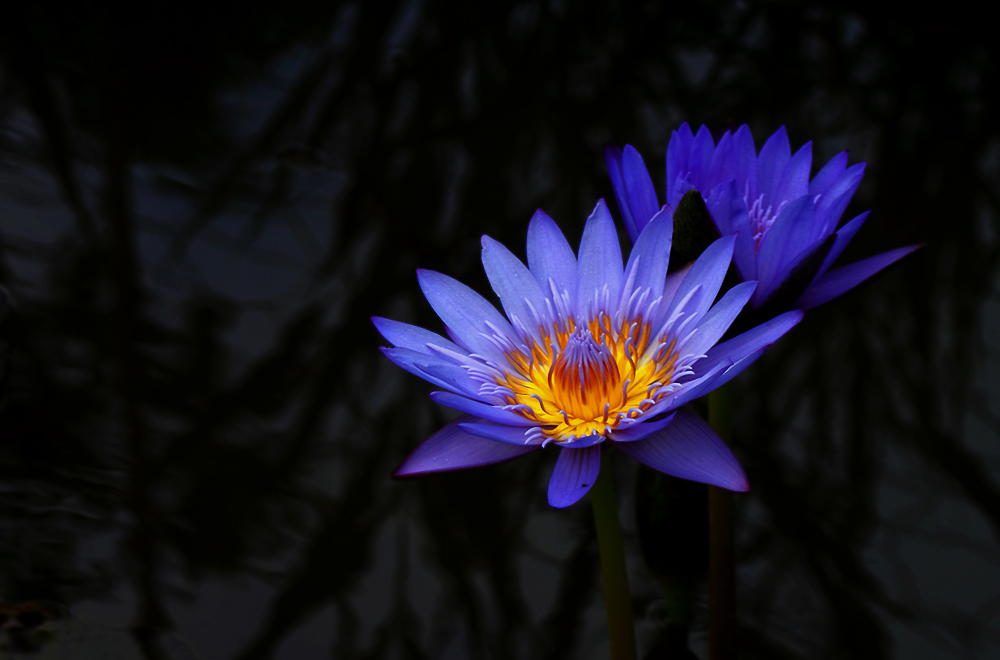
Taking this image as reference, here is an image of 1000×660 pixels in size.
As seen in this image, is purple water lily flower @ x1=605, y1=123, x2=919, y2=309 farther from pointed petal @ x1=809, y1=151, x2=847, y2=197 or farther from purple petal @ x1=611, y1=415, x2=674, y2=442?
purple petal @ x1=611, y1=415, x2=674, y2=442

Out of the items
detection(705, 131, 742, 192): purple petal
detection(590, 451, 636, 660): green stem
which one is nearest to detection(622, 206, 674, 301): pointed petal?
detection(705, 131, 742, 192): purple petal

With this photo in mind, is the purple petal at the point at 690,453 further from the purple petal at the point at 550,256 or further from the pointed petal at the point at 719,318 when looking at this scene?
the purple petal at the point at 550,256

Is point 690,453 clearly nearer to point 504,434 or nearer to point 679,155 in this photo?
point 504,434

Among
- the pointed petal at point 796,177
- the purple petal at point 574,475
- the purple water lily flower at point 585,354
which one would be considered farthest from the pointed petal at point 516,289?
the pointed petal at point 796,177

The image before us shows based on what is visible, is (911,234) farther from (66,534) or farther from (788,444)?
(66,534)

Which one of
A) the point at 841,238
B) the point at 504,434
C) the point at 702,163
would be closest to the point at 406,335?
the point at 504,434

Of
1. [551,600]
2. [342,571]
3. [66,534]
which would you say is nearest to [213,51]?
[66,534]
